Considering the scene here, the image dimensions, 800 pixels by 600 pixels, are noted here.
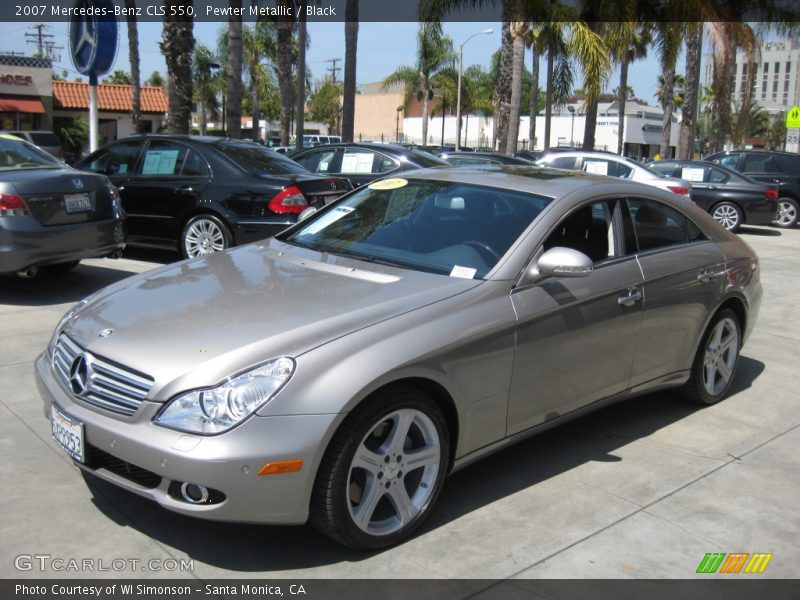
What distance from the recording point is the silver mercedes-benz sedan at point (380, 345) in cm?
299

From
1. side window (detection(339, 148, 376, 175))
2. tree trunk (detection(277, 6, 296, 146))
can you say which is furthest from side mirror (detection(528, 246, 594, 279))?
tree trunk (detection(277, 6, 296, 146))

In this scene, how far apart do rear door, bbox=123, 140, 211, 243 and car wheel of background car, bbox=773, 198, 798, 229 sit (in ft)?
46.9

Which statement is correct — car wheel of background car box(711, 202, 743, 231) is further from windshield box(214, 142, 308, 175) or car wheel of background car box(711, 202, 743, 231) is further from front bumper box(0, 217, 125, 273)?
front bumper box(0, 217, 125, 273)

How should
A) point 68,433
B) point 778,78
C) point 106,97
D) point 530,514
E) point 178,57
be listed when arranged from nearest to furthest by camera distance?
point 68,433
point 530,514
point 178,57
point 106,97
point 778,78

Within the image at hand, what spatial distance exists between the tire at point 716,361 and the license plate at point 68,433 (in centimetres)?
375

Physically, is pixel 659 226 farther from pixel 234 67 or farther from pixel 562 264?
pixel 234 67

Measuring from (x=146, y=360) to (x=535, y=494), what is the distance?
6.59 feet

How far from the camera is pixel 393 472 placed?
11.0 feet

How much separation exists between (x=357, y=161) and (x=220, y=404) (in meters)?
9.48

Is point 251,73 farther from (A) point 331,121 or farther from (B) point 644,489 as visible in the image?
(B) point 644,489

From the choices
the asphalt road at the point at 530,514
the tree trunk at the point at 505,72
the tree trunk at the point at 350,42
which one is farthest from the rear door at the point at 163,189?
the tree trunk at the point at 505,72

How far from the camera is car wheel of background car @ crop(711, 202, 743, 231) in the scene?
16.6 metres

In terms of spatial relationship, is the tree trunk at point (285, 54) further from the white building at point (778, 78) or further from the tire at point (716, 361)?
the white building at point (778, 78)

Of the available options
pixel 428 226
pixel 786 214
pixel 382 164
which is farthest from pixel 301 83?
pixel 428 226
